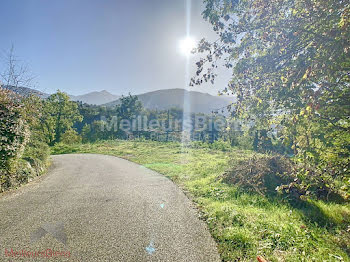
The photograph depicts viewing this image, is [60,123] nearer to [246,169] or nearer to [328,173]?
[246,169]

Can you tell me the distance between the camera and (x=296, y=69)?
2547 mm

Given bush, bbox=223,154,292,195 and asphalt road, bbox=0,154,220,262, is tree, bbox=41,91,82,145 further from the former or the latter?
bush, bbox=223,154,292,195

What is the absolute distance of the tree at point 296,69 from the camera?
90.1 inches

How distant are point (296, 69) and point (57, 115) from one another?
129 feet

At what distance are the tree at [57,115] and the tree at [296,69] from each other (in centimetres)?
3588

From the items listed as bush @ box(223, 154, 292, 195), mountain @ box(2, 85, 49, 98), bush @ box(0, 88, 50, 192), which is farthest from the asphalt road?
mountain @ box(2, 85, 49, 98)

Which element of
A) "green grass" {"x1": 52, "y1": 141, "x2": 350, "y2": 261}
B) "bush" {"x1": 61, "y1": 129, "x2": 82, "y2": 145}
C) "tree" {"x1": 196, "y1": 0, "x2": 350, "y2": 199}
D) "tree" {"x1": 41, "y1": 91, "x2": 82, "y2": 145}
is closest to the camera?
"tree" {"x1": 196, "y1": 0, "x2": 350, "y2": 199}

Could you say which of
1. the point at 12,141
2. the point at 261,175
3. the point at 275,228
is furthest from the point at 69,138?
the point at 275,228

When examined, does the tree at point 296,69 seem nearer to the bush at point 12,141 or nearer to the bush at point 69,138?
the bush at point 12,141

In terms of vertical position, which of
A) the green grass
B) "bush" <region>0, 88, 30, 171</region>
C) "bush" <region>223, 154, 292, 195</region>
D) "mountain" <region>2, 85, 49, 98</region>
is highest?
"mountain" <region>2, 85, 49, 98</region>

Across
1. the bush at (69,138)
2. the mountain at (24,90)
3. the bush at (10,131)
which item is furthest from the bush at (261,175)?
the bush at (69,138)

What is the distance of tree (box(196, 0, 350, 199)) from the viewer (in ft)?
7.51

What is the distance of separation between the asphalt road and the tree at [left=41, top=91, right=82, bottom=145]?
30596 mm

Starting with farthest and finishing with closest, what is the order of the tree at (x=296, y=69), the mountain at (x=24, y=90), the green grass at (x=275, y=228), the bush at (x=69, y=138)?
the bush at (x=69, y=138), the mountain at (x=24, y=90), the green grass at (x=275, y=228), the tree at (x=296, y=69)
